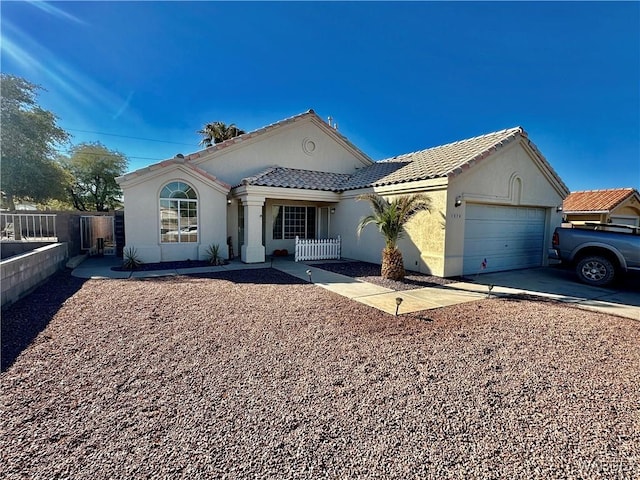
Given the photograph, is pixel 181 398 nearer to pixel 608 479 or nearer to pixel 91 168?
pixel 608 479

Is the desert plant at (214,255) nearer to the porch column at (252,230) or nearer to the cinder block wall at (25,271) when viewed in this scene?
the porch column at (252,230)

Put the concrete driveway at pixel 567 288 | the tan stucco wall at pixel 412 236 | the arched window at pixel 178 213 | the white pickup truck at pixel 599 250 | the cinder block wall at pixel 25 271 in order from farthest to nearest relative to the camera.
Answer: the arched window at pixel 178 213 < the tan stucco wall at pixel 412 236 < the white pickup truck at pixel 599 250 < the concrete driveway at pixel 567 288 < the cinder block wall at pixel 25 271

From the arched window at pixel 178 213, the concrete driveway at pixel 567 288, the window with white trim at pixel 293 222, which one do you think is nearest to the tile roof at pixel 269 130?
the arched window at pixel 178 213

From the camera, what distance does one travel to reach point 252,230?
Result: 1300cm

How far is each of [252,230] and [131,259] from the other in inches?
187

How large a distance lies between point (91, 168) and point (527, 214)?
3766 cm

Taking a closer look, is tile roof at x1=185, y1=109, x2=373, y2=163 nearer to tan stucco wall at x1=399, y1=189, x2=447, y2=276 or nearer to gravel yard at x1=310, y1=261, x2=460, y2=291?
gravel yard at x1=310, y1=261, x2=460, y2=291

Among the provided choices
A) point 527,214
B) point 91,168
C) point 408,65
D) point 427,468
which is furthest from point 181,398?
point 91,168

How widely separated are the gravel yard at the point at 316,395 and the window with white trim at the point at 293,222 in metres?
9.56

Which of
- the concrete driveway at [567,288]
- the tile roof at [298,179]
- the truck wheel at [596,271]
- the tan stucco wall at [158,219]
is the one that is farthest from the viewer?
the tile roof at [298,179]

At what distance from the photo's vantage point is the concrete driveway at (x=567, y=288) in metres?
7.41

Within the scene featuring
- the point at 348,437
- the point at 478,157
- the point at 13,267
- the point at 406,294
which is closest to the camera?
the point at 348,437

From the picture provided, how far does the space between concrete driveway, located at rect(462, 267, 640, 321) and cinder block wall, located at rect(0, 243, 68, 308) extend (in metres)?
11.4

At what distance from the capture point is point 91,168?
100 feet
